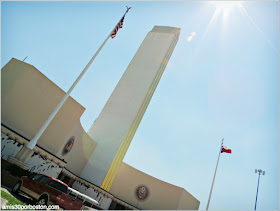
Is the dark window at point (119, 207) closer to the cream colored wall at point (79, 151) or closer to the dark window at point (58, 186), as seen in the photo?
the cream colored wall at point (79, 151)

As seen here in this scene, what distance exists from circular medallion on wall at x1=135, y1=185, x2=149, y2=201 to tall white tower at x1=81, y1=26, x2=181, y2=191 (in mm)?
A: 5518

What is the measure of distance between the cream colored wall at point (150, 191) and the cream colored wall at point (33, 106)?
39.9 feet

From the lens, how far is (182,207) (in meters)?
29.7

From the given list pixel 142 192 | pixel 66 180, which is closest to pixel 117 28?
pixel 66 180

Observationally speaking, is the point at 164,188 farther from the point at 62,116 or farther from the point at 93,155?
the point at 62,116

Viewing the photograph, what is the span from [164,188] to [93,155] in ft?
42.1

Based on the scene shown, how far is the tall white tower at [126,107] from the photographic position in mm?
26469

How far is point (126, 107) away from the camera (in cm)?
2962

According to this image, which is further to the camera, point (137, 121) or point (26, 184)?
point (137, 121)

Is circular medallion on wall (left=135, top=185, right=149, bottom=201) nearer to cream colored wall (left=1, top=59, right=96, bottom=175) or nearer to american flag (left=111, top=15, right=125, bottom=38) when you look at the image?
cream colored wall (left=1, top=59, right=96, bottom=175)

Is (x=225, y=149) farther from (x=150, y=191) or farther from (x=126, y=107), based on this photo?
(x=126, y=107)

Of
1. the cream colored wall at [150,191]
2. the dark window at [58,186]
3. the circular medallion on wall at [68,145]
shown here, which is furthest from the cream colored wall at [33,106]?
the cream colored wall at [150,191]

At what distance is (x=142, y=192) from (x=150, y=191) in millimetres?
1312

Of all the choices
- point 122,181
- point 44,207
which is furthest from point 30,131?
point 122,181
